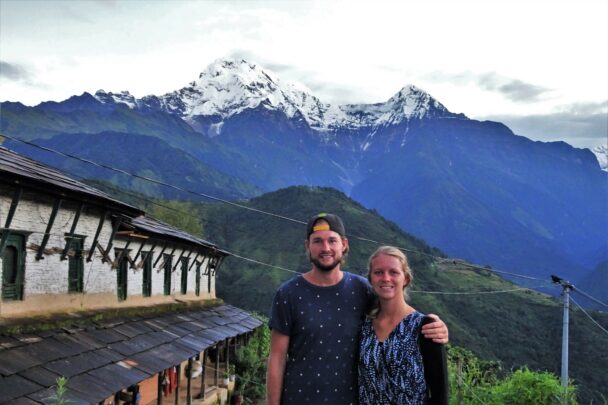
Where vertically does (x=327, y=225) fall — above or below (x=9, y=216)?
above

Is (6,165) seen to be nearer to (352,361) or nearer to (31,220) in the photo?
(31,220)

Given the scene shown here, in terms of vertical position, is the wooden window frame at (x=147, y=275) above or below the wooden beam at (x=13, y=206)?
below

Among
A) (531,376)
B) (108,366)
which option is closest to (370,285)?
(531,376)

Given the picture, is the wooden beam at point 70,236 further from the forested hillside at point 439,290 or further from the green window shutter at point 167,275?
the forested hillside at point 439,290

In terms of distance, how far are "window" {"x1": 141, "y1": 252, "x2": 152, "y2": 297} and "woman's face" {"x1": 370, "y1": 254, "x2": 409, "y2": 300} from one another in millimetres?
15929

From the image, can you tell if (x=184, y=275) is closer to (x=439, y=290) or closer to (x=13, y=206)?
(x=13, y=206)

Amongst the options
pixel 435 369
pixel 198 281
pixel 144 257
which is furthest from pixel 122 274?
pixel 435 369

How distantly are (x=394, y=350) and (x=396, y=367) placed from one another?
11 cm

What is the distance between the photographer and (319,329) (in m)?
4.42

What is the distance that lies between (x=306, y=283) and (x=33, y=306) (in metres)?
8.93

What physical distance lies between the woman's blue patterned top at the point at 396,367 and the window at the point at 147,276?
15.9 m

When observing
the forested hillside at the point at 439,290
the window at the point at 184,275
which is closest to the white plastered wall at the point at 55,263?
the window at the point at 184,275

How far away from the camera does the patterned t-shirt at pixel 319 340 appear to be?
441cm

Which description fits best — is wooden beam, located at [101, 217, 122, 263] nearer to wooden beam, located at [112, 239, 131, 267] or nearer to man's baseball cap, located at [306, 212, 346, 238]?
wooden beam, located at [112, 239, 131, 267]
